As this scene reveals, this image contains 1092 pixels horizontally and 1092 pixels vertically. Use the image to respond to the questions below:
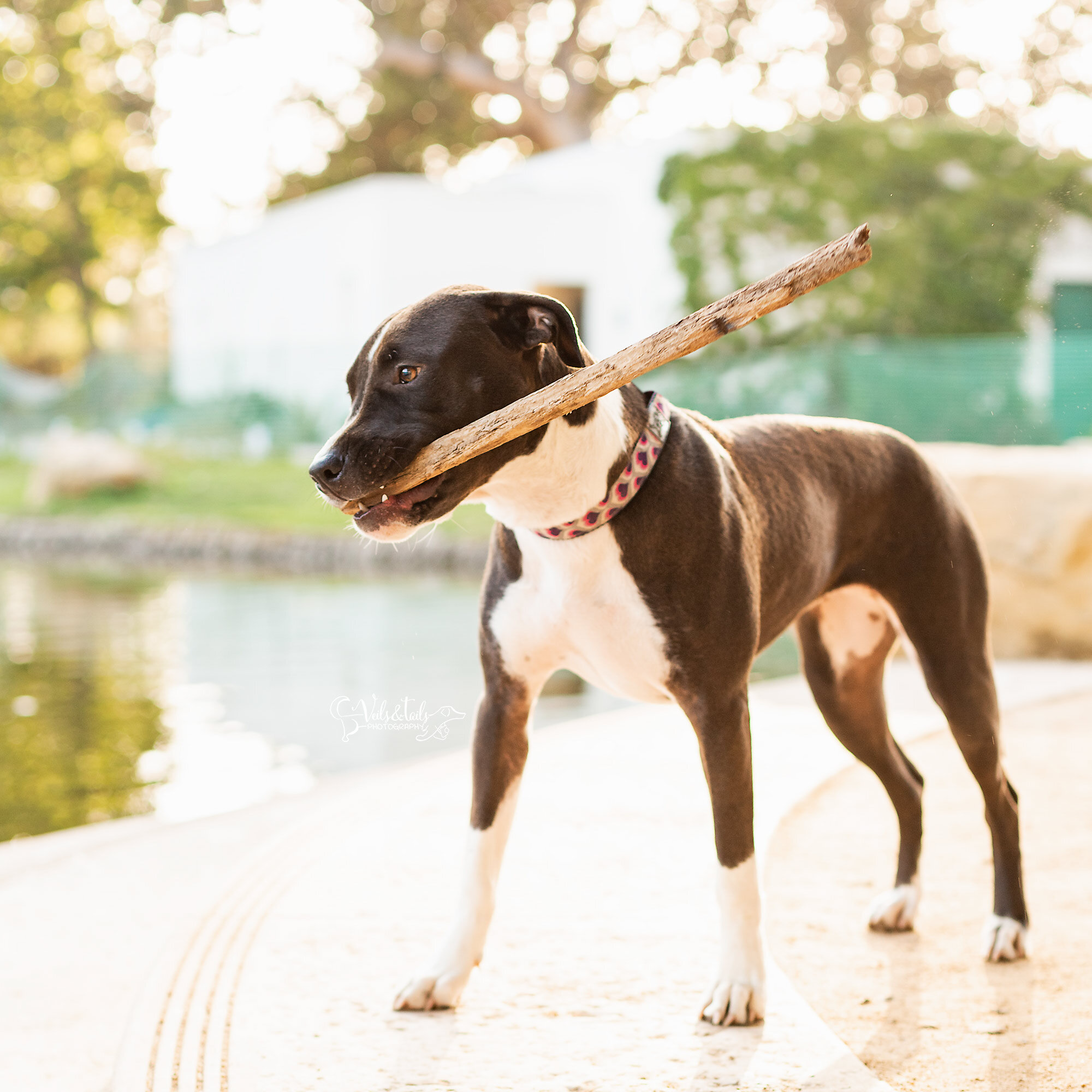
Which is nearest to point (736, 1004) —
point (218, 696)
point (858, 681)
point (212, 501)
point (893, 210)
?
point (858, 681)

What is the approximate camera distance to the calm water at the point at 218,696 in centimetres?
570

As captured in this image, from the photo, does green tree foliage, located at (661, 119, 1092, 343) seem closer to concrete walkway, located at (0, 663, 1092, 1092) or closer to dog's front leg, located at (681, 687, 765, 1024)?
concrete walkway, located at (0, 663, 1092, 1092)

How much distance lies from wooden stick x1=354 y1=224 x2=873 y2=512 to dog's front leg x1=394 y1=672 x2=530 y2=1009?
57 cm

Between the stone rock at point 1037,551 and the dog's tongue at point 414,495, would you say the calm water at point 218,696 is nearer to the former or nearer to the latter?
the dog's tongue at point 414,495

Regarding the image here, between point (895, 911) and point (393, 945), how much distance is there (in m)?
1.19

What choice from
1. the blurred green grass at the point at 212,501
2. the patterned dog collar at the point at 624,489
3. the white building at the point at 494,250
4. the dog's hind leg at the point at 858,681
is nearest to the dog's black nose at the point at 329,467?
the patterned dog collar at the point at 624,489

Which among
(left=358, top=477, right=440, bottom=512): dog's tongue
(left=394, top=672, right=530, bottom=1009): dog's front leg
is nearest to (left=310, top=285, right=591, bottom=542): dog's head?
(left=358, top=477, right=440, bottom=512): dog's tongue

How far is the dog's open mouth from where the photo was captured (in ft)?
7.42

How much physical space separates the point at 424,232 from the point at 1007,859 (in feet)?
54.6

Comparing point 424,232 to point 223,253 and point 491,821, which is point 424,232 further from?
point 491,821

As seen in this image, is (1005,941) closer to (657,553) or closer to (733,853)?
(733,853)

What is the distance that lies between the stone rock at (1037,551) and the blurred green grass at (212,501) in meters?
8.05

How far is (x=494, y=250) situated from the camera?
18797 mm

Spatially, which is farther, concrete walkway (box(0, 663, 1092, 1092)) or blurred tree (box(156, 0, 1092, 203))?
blurred tree (box(156, 0, 1092, 203))
